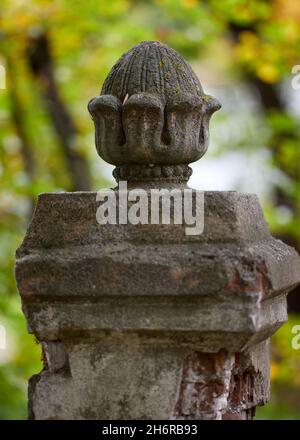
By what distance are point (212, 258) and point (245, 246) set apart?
13 cm

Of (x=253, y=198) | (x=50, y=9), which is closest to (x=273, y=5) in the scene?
(x=50, y=9)

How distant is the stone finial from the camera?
2824 mm

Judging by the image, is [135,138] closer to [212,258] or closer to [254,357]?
[212,258]

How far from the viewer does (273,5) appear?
32.0 feet

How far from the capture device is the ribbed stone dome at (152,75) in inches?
113

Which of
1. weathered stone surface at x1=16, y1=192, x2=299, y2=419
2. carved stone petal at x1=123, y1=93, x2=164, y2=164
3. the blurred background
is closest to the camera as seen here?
weathered stone surface at x1=16, y1=192, x2=299, y2=419

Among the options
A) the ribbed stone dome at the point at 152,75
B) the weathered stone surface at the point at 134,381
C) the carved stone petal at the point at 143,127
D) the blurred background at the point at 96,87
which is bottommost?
the weathered stone surface at the point at 134,381

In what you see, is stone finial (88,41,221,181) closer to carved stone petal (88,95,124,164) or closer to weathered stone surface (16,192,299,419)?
carved stone petal (88,95,124,164)

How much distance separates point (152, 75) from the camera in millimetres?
2879

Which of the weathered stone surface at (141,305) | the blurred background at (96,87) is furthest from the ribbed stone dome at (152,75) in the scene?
the blurred background at (96,87)

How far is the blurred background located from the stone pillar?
13.4 ft

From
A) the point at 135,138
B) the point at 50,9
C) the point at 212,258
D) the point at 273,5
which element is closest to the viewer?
the point at 212,258

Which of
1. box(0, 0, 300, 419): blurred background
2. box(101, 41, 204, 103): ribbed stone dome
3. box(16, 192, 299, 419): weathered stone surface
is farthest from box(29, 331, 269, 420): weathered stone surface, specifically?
box(0, 0, 300, 419): blurred background

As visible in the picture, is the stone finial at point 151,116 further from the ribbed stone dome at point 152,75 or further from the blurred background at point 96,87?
the blurred background at point 96,87
